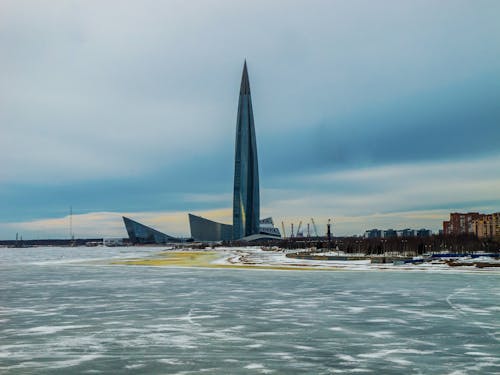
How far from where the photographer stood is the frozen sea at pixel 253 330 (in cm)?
1492

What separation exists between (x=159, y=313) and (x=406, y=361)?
13.3 metres

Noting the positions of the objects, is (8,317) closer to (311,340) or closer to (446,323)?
(311,340)

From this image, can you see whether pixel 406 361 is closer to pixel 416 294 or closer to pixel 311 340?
pixel 311 340

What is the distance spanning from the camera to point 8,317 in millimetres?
24078

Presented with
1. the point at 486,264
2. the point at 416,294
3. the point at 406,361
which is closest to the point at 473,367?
the point at 406,361

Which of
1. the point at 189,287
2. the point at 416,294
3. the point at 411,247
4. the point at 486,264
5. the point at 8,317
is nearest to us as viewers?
the point at 8,317

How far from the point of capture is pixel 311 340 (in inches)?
724

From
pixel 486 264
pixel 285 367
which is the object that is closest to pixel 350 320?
pixel 285 367

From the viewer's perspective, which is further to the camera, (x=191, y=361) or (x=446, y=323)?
(x=446, y=323)

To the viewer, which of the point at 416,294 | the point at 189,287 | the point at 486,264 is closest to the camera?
the point at 416,294

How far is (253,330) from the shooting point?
67.1 ft

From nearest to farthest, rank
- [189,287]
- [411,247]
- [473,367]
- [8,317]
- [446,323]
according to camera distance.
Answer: [473,367]
[446,323]
[8,317]
[189,287]
[411,247]

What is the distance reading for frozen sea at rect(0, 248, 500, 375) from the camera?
49.0 ft

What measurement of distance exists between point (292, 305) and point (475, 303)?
9.61m
